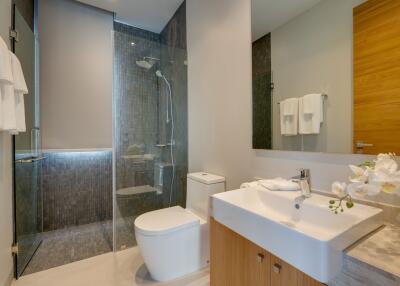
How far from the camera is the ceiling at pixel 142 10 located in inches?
95.0

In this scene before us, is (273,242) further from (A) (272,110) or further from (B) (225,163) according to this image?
(B) (225,163)

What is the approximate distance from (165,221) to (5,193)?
118 centimetres

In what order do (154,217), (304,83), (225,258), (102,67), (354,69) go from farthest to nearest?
(102,67), (154,217), (304,83), (225,258), (354,69)

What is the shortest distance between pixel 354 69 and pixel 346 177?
0.54 metres

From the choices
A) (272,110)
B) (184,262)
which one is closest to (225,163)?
(272,110)

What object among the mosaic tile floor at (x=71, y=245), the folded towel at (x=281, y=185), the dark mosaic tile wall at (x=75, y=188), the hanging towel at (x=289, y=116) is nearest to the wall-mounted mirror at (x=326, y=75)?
the hanging towel at (x=289, y=116)

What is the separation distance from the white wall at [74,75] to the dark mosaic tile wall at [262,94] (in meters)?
1.83

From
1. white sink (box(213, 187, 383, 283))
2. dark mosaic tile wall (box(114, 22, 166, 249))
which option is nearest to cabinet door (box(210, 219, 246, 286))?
white sink (box(213, 187, 383, 283))

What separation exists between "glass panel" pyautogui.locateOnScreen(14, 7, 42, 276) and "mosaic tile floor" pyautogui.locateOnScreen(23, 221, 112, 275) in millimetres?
A: 84

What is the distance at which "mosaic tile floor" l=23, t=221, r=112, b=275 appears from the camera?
1.84 meters

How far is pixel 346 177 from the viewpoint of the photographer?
39.6 inches

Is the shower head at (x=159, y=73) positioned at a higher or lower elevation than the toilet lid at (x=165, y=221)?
higher

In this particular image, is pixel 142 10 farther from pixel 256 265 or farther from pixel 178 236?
pixel 256 265

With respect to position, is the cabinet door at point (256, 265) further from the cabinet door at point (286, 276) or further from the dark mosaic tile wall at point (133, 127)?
the dark mosaic tile wall at point (133, 127)
